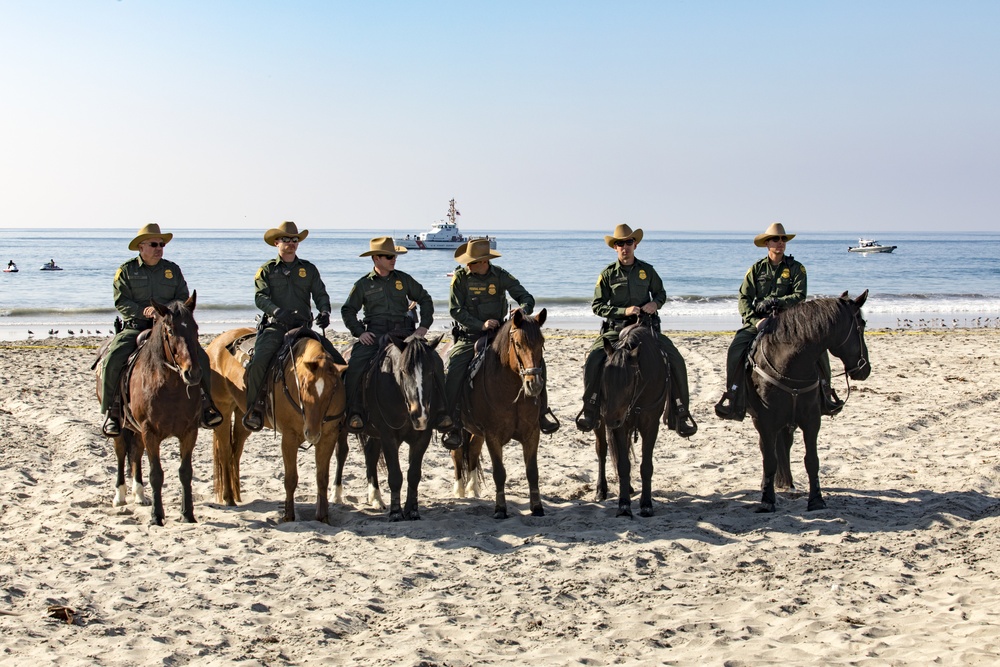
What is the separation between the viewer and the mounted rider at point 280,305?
8.52 meters

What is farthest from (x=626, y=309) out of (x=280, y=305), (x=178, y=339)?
(x=178, y=339)

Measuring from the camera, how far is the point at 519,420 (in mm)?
8227

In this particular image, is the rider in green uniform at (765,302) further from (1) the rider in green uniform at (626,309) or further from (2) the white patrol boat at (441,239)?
(2) the white patrol boat at (441,239)

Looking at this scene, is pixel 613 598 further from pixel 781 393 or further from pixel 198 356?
pixel 198 356

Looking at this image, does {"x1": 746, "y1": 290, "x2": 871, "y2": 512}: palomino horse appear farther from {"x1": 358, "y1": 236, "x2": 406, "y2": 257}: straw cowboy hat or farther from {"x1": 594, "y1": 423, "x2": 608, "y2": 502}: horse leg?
{"x1": 358, "y1": 236, "x2": 406, "y2": 257}: straw cowboy hat

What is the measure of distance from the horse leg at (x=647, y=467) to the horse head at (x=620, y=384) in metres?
0.29

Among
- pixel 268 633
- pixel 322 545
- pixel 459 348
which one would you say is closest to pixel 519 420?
pixel 459 348

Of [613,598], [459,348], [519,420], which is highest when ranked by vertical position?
[459,348]

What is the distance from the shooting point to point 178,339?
763 centimetres

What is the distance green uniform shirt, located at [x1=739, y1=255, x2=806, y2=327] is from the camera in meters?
8.92

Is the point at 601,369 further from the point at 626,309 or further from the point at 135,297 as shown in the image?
the point at 135,297

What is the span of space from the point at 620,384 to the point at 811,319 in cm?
181

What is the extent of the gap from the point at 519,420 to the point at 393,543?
156 cm

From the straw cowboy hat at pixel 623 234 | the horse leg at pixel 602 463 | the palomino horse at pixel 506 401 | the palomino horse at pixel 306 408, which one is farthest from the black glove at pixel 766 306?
the palomino horse at pixel 306 408
